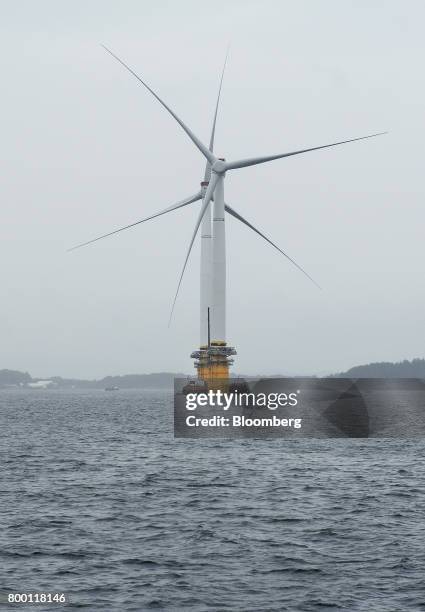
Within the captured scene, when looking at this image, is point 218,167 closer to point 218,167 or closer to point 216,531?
point 218,167

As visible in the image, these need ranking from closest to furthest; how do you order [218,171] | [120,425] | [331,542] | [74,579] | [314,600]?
[314,600] → [74,579] → [331,542] → [120,425] → [218,171]

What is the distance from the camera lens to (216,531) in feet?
144

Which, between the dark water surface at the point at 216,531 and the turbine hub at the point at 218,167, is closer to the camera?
the dark water surface at the point at 216,531

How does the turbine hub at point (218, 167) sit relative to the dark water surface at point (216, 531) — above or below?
above

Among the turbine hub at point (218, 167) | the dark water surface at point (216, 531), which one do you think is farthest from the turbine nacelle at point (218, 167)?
the dark water surface at point (216, 531)

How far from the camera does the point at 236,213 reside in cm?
17088

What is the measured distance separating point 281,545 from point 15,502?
65.0 ft

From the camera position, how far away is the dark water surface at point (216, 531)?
32.6 meters

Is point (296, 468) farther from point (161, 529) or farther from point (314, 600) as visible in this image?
point (314, 600)

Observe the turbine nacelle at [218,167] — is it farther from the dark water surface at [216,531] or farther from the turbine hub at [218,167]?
the dark water surface at [216,531]

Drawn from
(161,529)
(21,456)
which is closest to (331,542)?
(161,529)

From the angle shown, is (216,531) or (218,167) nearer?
(216,531)

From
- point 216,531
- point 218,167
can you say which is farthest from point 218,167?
point 216,531

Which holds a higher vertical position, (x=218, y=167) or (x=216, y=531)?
(x=218, y=167)
